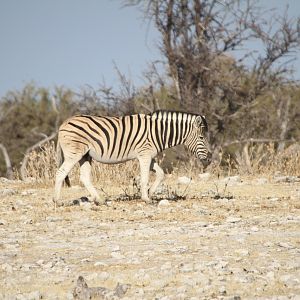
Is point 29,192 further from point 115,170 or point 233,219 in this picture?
point 233,219

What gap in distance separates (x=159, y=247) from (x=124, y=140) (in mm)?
4835

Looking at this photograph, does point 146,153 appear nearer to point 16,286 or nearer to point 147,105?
point 16,286

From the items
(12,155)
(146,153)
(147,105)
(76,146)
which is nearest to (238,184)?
(146,153)

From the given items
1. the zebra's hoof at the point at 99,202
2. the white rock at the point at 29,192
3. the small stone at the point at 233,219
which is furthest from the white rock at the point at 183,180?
the small stone at the point at 233,219

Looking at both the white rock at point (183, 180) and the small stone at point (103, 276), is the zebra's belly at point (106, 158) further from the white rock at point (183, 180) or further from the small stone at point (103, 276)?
the small stone at point (103, 276)

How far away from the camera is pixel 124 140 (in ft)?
41.0

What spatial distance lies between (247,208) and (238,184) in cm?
376

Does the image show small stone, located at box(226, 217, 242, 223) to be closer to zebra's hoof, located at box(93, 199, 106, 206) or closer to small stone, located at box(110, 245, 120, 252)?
small stone, located at box(110, 245, 120, 252)

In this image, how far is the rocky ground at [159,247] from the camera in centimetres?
602

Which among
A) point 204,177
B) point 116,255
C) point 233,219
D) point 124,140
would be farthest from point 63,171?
point 204,177

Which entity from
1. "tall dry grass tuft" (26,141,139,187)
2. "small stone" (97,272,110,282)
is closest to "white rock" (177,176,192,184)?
"tall dry grass tuft" (26,141,139,187)

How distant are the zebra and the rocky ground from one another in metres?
0.66

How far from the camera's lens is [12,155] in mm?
42250

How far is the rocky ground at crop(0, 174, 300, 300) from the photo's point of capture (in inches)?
237
